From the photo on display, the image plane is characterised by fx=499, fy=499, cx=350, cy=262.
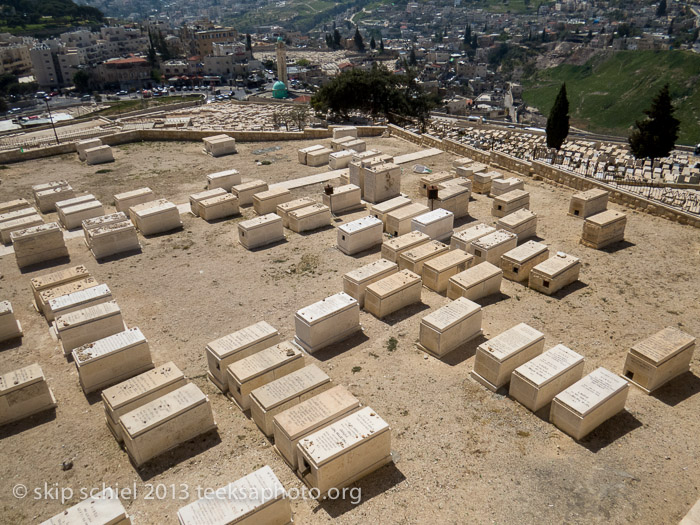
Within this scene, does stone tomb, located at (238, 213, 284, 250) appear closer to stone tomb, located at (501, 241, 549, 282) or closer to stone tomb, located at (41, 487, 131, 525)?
stone tomb, located at (501, 241, 549, 282)

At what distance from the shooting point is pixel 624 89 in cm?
10944

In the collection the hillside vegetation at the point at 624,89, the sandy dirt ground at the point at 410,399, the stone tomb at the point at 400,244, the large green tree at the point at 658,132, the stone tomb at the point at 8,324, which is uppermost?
the stone tomb at the point at 400,244

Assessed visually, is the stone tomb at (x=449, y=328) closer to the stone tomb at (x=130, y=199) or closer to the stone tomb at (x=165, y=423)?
the stone tomb at (x=165, y=423)

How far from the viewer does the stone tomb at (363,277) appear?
1302 cm

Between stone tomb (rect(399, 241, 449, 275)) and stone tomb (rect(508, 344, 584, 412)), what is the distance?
15.9ft

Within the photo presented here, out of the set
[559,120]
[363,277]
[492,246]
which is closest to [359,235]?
[363,277]

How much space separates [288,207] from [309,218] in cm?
107

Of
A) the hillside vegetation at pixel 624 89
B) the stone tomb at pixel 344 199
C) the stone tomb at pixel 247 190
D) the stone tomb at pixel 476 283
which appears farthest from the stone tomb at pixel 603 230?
the hillside vegetation at pixel 624 89

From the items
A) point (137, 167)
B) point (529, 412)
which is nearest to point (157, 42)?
point (137, 167)

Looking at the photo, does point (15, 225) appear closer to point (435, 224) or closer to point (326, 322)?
point (326, 322)

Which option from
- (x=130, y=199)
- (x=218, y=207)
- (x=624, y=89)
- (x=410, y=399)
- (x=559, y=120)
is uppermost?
(x=130, y=199)

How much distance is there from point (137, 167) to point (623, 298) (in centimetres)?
2134

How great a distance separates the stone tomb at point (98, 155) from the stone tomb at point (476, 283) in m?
19.6

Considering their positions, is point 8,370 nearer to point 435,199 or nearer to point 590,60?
point 435,199
